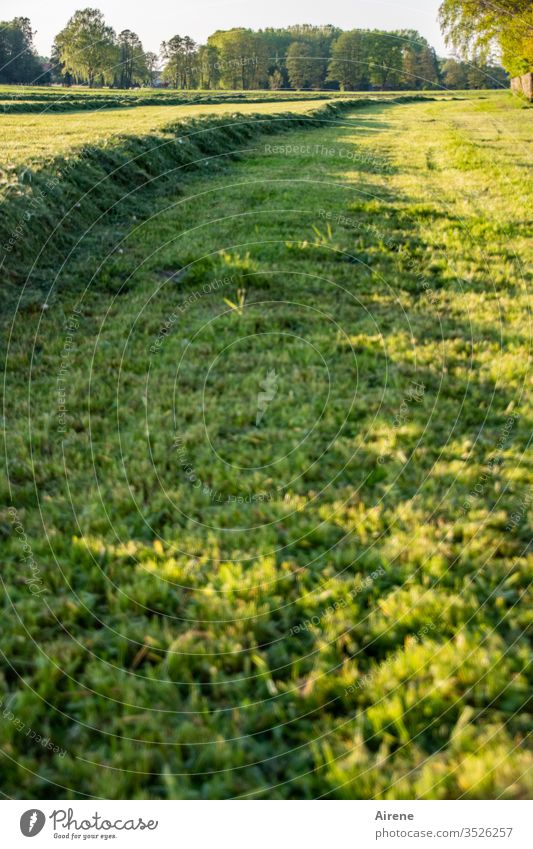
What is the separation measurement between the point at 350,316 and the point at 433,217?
18.4ft

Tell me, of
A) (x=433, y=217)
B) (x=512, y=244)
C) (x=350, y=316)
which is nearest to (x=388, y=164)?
(x=433, y=217)

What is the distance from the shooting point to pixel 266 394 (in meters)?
5.71

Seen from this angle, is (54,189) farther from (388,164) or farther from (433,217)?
(388,164)

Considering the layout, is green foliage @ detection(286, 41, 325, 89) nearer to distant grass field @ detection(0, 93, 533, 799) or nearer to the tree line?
the tree line

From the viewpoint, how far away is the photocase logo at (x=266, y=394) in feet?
17.8

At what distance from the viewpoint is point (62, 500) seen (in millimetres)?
4539

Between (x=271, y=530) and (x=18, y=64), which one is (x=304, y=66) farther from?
(x=271, y=530)

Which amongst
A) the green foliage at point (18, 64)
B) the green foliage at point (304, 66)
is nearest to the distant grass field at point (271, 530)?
the green foliage at point (304, 66)

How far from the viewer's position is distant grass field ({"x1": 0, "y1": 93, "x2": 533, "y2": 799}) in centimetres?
275
